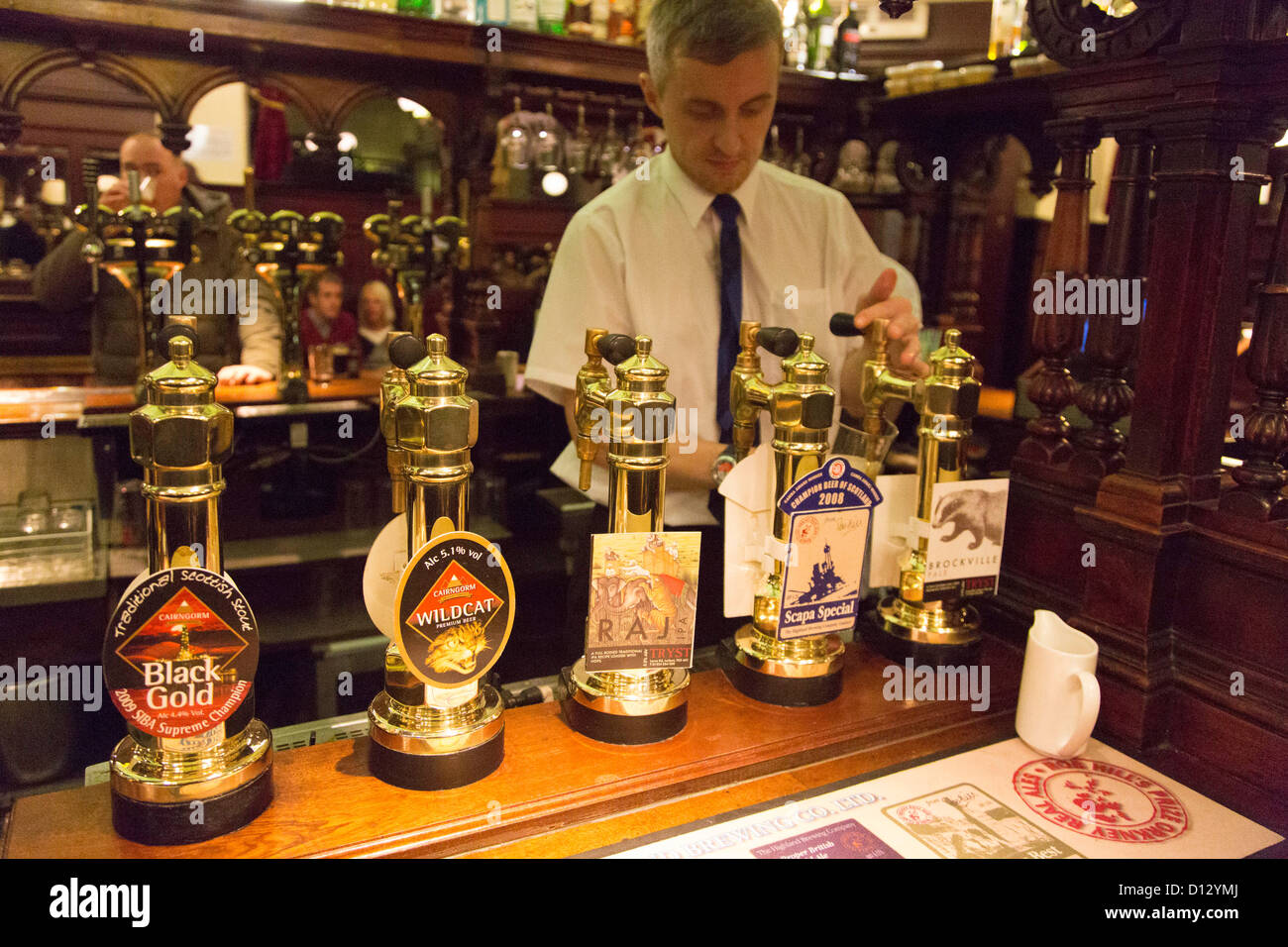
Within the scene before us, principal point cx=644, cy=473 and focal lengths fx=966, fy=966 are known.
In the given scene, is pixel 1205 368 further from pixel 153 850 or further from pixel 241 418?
pixel 241 418

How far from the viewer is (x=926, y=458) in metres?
1.23

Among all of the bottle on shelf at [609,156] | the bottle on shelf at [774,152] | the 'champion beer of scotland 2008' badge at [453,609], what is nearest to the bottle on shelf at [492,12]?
the bottle on shelf at [609,156]

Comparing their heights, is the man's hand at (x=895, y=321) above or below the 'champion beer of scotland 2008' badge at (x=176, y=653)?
above

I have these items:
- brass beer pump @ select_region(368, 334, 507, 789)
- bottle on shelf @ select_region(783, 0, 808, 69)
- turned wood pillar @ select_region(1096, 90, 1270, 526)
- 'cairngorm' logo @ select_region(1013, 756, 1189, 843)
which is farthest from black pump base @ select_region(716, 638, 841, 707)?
bottle on shelf @ select_region(783, 0, 808, 69)

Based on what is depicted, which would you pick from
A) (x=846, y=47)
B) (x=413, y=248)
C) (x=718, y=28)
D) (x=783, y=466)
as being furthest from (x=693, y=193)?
(x=846, y=47)

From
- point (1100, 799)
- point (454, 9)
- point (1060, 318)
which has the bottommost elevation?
point (1100, 799)

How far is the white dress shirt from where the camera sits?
5.61 feet

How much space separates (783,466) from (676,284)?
2.43 feet

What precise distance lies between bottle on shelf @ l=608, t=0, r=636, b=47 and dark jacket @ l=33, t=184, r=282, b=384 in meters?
1.65

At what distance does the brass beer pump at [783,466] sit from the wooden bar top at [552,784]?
29 millimetres

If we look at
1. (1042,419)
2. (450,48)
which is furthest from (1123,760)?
(450,48)

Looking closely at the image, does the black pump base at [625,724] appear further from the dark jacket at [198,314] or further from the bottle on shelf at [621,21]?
the bottle on shelf at [621,21]

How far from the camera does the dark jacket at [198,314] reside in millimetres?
3424

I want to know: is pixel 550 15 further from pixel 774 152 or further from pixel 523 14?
pixel 774 152
